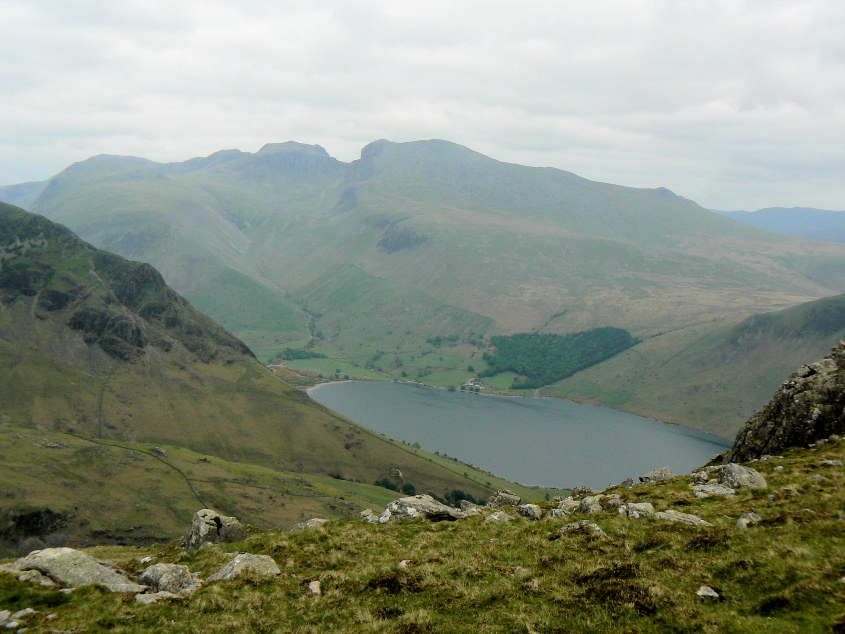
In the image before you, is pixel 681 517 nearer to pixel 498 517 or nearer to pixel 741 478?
pixel 741 478

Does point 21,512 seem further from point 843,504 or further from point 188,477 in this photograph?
point 843,504

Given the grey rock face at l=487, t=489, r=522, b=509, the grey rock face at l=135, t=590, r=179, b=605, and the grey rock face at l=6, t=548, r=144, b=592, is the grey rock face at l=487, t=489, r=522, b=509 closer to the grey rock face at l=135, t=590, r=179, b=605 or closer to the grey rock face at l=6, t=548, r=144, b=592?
the grey rock face at l=135, t=590, r=179, b=605

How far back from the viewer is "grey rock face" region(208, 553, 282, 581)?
25.5 meters

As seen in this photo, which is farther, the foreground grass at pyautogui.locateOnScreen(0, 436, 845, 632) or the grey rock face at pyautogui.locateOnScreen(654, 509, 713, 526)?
the grey rock face at pyautogui.locateOnScreen(654, 509, 713, 526)

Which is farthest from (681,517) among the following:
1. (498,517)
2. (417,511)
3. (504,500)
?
(504,500)

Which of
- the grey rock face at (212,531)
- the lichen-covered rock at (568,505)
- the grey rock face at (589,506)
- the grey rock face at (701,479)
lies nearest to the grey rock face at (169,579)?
the grey rock face at (212,531)

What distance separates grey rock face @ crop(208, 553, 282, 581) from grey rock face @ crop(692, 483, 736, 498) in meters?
23.9

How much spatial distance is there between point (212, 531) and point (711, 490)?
112ft

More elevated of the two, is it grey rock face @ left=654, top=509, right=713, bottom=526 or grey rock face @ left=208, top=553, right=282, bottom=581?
grey rock face @ left=654, top=509, right=713, bottom=526

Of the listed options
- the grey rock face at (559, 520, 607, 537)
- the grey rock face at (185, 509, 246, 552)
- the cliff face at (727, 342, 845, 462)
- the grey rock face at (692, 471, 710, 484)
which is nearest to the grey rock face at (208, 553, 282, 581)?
the grey rock face at (185, 509, 246, 552)

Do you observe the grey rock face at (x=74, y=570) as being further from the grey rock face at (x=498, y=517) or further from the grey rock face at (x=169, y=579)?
the grey rock face at (x=498, y=517)

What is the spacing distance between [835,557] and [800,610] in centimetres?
321

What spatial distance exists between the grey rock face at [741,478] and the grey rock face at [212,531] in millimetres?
33514

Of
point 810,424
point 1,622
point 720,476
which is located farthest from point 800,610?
point 810,424
